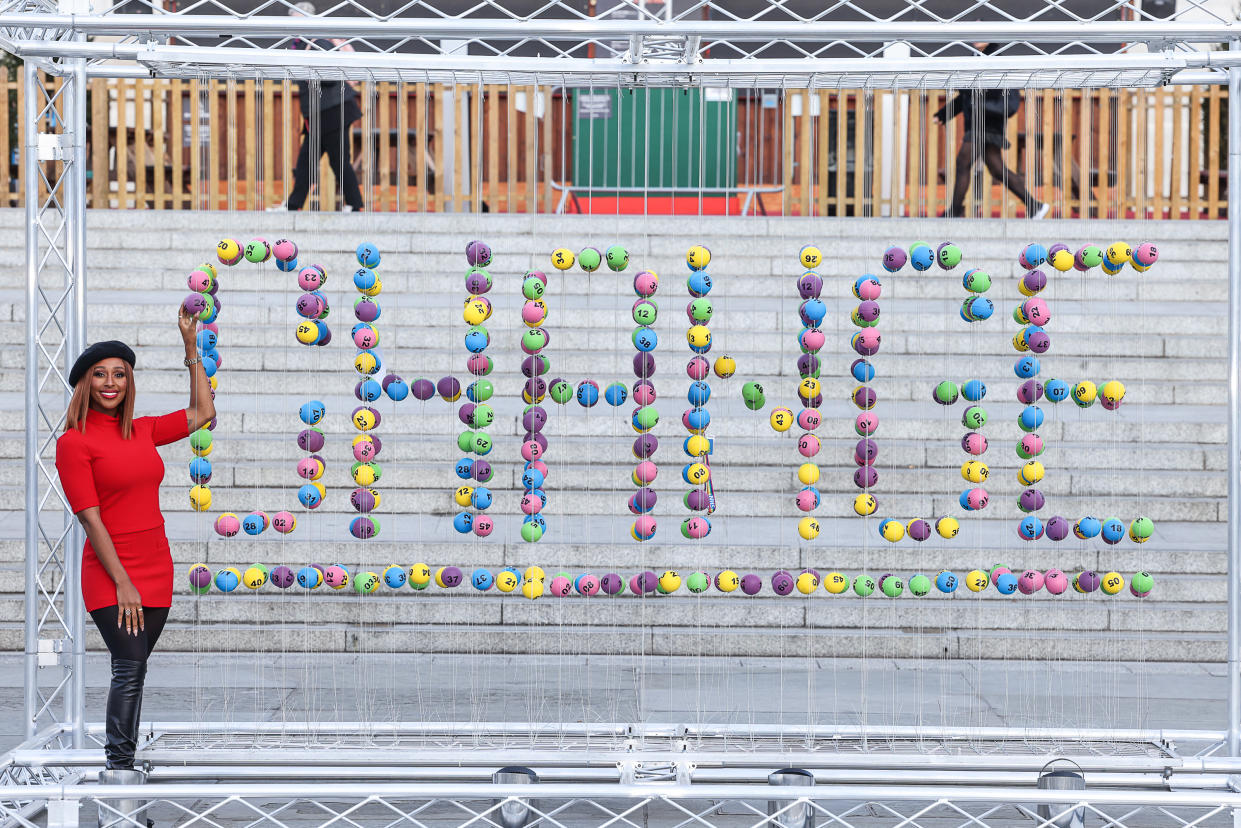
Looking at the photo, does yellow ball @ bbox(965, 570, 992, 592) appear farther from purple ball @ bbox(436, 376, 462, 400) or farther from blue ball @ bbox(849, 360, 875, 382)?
purple ball @ bbox(436, 376, 462, 400)

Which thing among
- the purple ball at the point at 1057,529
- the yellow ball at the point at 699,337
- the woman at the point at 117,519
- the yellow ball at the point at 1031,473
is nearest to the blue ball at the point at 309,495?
the woman at the point at 117,519

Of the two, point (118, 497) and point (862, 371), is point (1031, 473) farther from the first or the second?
point (118, 497)

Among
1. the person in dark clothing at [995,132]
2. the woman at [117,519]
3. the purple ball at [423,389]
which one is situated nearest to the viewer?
the woman at [117,519]

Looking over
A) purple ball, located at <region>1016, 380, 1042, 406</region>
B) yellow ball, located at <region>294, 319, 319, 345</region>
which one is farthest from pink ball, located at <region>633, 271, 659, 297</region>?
purple ball, located at <region>1016, 380, 1042, 406</region>

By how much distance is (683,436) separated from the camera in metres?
8.71

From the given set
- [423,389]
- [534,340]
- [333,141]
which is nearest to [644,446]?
[534,340]

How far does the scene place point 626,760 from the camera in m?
4.88

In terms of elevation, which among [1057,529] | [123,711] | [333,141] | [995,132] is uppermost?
[995,132]

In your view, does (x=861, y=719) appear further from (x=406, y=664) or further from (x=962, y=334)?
(x=962, y=334)

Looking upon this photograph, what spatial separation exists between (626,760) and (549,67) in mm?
2378

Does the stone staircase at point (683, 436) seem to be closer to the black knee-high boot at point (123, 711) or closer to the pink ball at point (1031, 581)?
the pink ball at point (1031, 581)

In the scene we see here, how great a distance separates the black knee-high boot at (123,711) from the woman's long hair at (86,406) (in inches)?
30.0

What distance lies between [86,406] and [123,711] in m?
1.00

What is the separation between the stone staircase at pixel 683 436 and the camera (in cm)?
747
